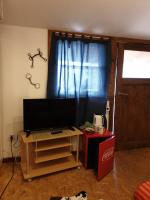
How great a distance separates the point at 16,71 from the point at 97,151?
1621 mm

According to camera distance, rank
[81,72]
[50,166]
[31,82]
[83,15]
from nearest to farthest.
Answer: [83,15] < [50,166] < [31,82] < [81,72]

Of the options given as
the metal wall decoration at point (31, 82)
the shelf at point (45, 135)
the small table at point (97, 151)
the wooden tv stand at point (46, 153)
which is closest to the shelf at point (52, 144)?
the wooden tv stand at point (46, 153)

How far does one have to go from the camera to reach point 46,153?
270 cm

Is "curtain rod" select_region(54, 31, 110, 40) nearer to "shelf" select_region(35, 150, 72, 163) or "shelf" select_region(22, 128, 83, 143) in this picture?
"shelf" select_region(22, 128, 83, 143)

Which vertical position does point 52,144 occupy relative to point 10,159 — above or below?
above

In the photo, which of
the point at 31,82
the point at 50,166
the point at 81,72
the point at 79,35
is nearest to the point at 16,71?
the point at 31,82

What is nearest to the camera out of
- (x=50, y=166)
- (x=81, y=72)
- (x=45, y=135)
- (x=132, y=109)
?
(x=45, y=135)

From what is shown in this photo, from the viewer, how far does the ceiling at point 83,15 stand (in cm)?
212

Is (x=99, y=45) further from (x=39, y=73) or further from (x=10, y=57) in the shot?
(x=10, y=57)

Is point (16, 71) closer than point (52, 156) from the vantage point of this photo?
No

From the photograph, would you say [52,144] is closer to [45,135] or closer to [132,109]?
[45,135]

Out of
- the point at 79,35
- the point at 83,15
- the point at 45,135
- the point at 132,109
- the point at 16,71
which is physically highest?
the point at 83,15

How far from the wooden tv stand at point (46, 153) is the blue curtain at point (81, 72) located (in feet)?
1.66

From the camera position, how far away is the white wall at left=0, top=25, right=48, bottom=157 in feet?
8.71
